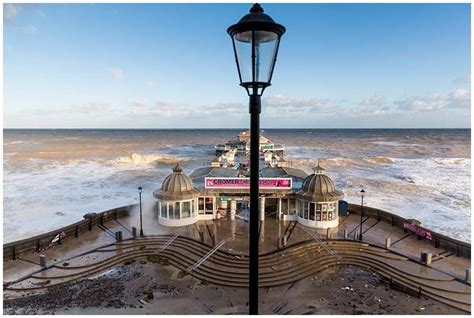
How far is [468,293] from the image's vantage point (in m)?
12.9

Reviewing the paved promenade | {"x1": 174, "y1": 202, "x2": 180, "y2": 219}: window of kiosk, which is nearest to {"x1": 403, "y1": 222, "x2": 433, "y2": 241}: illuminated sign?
the paved promenade

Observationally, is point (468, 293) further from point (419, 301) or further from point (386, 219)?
point (386, 219)

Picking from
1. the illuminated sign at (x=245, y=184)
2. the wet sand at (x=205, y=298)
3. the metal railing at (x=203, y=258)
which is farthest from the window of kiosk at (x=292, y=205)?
the wet sand at (x=205, y=298)

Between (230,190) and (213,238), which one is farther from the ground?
(230,190)

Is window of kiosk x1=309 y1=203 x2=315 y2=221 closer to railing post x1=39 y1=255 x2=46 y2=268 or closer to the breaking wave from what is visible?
railing post x1=39 y1=255 x2=46 y2=268

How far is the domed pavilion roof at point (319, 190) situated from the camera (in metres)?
19.0

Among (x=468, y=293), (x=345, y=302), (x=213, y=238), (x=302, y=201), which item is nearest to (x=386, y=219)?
(x=302, y=201)

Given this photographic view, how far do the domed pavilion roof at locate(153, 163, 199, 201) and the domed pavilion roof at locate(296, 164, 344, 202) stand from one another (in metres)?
6.69

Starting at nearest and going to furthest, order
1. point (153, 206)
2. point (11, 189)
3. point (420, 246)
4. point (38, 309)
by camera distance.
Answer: point (38, 309)
point (420, 246)
point (153, 206)
point (11, 189)

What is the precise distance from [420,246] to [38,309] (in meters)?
18.2

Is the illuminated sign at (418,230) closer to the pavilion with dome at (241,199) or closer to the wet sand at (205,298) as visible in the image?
the pavilion with dome at (241,199)

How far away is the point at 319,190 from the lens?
19.2m

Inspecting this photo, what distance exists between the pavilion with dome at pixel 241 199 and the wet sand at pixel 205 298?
497 cm

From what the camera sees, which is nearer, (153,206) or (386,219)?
(386,219)
